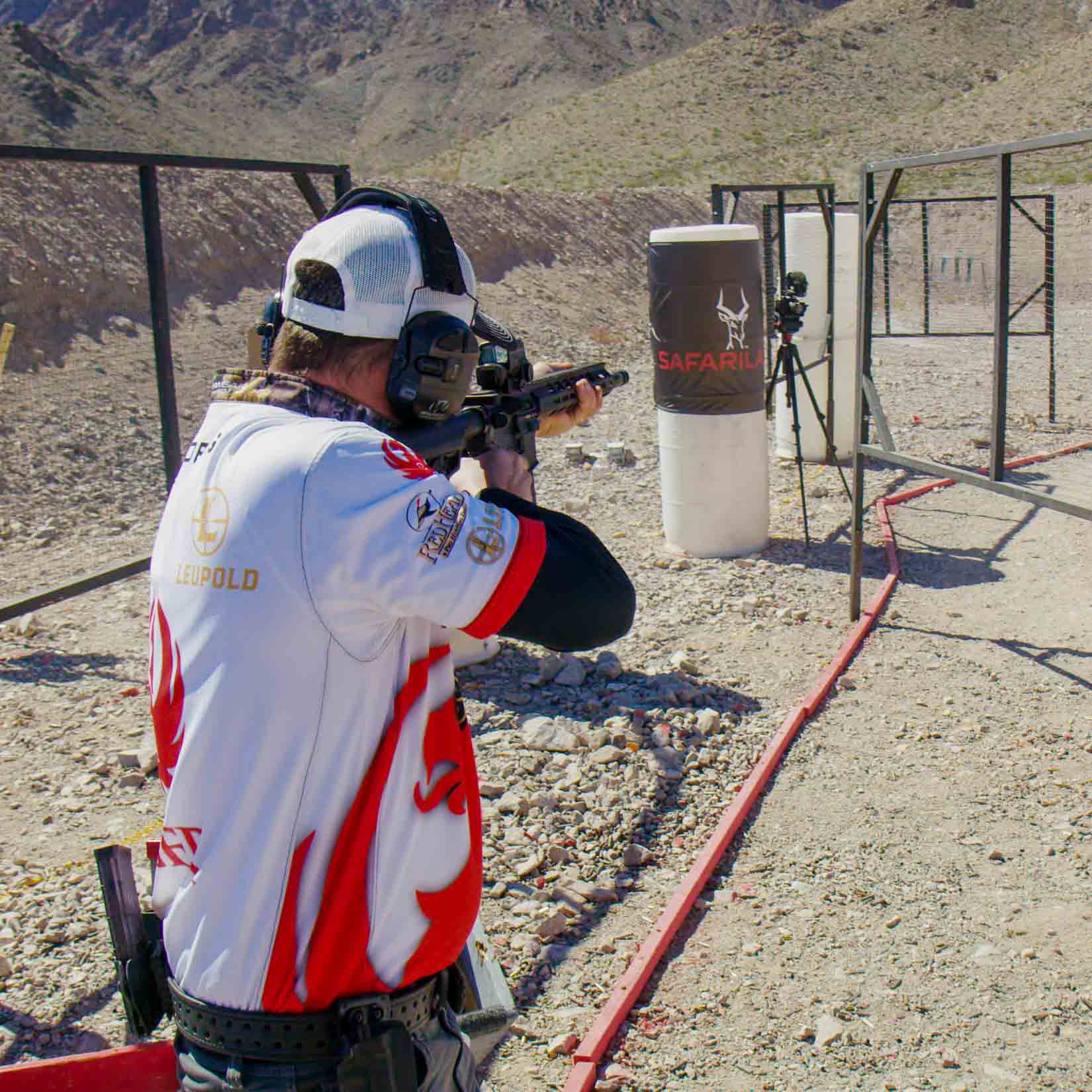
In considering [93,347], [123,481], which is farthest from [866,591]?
[93,347]

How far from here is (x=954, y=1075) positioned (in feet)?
9.11

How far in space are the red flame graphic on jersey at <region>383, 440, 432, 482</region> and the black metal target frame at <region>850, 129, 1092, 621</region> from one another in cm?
305

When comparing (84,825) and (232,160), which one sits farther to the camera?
(232,160)

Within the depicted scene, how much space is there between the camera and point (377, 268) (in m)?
1.68

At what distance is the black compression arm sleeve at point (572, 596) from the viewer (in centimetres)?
159

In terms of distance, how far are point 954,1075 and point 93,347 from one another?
11494 millimetres

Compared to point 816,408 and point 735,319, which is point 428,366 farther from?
point 816,408

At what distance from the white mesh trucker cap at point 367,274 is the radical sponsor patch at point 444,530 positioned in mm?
322

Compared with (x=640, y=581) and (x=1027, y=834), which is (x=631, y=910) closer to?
(x=1027, y=834)

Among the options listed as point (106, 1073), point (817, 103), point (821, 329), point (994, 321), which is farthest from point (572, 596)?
point (817, 103)

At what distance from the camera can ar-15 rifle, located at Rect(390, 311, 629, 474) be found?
1913 millimetres

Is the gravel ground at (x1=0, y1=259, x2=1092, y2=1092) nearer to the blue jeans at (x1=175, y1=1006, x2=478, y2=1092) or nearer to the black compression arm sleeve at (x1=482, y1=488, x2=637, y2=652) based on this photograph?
the blue jeans at (x1=175, y1=1006, x2=478, y2=1092)

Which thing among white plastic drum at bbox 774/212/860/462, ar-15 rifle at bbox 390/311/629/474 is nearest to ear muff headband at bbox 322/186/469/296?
ar-15 rifle at bbox 390/311/629/474

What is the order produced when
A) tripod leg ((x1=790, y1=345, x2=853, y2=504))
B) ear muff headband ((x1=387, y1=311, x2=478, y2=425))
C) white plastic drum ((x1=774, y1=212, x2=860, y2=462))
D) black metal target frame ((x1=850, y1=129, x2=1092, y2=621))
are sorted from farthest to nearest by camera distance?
1. white plastic drum ((x1=774, y1=212, x2=860, y2=462))
2. tripod leg ((x1=790, y1=345, x2=853, y2=504))
3. black metal target frame ((x1=850, y1=129, x2=1092, y2=621))
4. ear muff headband ((x1=387, y1=311, x2=478, y2=425))
